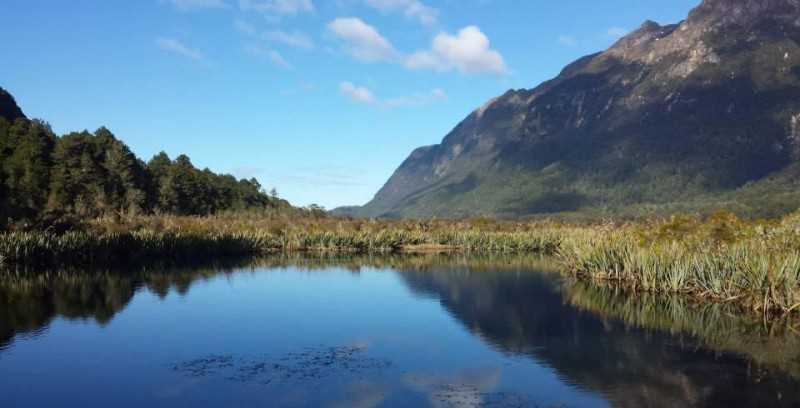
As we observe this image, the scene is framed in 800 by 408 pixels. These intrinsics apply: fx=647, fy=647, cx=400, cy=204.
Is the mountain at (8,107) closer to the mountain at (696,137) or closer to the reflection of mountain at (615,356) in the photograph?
the reflection of mountain at (615,356)

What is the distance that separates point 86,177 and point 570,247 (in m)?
45.3

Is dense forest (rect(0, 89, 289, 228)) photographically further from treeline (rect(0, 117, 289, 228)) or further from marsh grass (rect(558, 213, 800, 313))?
marsh grass (rect(558, 213, 800, 313))

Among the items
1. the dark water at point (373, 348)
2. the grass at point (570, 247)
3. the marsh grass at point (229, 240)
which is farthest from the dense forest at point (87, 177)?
the dark water at point (373, 348)

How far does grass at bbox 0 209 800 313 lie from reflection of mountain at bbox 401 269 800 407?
3.19m

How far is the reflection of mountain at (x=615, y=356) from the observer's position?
12.3m

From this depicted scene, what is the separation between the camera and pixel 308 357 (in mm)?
14930

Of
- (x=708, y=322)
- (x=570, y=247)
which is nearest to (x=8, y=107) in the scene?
(x=570, y=247)

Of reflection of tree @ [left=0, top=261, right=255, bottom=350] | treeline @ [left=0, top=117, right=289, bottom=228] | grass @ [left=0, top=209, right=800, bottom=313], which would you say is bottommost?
reflection of tree @ [left=0, top=261, right=255, bottom=350]

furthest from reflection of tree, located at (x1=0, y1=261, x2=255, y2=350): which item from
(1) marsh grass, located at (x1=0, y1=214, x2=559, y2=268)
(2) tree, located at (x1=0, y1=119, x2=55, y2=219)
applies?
(2) tree, located at (x1=0, y1=119, x2=55, y2=219)

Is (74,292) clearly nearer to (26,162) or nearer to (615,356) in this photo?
(615,356)

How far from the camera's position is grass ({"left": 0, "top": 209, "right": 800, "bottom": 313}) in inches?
814

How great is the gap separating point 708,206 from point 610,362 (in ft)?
A: 350

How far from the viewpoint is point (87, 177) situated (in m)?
59.0

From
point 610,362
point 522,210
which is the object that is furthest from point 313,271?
point 522,210
